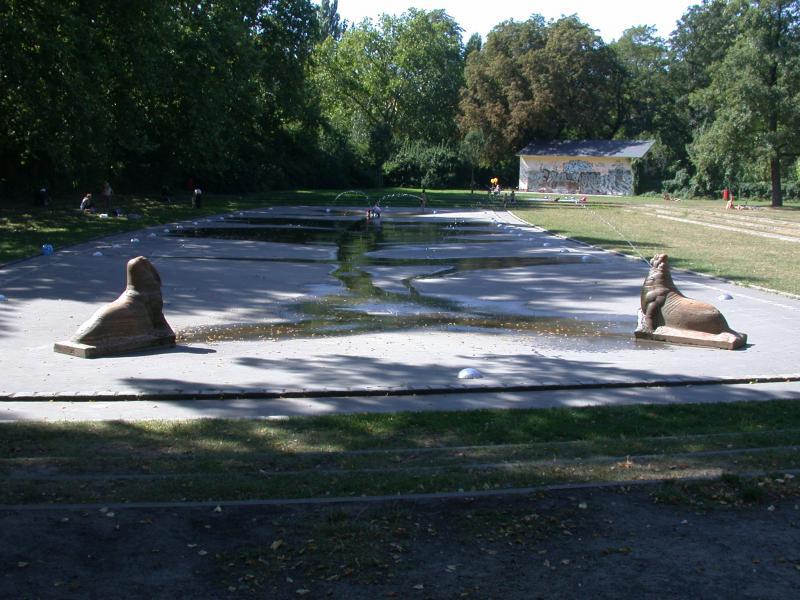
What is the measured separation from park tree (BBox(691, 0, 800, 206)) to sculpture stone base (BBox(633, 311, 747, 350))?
44.8 metres

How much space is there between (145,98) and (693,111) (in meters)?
62.6

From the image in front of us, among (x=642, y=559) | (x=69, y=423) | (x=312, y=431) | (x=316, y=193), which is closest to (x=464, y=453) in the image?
(x=312, y=431)

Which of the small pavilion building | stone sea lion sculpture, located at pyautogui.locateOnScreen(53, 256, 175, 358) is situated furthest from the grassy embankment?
the small pavilion building

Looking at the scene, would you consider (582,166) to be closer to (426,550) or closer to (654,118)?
(654,118)

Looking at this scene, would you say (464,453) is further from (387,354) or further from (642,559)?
(387,354)

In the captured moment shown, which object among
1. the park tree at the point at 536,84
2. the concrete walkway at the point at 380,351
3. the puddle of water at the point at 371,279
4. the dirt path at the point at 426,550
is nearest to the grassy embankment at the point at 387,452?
the dirt path at the point at 426,550

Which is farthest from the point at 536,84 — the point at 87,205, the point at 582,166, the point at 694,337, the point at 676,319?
the point at 694,337

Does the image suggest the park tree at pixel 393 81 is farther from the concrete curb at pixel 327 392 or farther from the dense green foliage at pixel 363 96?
the concrete curb at pixel 327 392

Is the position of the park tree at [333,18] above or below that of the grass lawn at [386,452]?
above

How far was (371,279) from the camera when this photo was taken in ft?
63.0

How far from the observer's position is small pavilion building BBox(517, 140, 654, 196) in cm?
7712

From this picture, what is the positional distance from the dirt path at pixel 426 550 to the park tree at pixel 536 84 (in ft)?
240

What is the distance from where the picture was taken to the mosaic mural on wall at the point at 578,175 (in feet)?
254

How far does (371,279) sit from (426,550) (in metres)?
14.6
